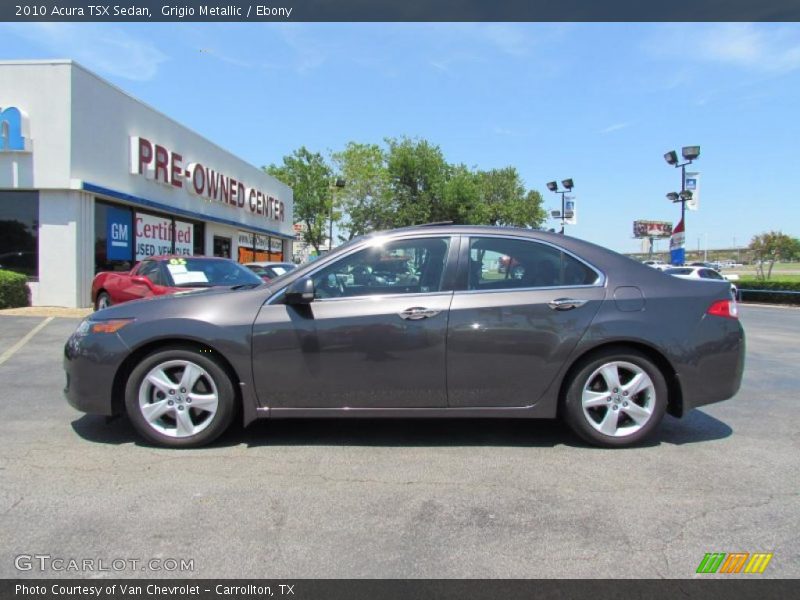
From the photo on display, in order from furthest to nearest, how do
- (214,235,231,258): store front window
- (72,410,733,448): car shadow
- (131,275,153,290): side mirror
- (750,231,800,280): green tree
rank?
1. (750,231,800,280): green tree
2. (214,235,231,258): store front window
3. (131,275,153,290): side mirror
4. (72,410,733,448): car shadow

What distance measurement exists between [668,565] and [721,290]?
93.1 inches

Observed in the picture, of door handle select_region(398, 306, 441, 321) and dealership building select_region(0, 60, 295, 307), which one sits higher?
dealership building select_region(0, 60, 295, 307)

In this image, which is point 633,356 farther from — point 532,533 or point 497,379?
point 532,533

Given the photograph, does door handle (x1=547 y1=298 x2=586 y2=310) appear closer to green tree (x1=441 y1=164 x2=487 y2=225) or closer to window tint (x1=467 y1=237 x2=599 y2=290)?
window tint (x1=467 y1=237 x2=599 y2=290)

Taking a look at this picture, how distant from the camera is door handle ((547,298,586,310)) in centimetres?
408

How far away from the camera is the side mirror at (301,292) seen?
12.9 feet

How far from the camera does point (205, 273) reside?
9.34 metres

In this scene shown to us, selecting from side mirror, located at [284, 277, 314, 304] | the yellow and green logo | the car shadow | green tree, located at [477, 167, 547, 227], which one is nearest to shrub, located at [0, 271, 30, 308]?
the car shadow

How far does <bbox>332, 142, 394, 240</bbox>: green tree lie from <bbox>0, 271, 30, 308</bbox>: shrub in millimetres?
26965

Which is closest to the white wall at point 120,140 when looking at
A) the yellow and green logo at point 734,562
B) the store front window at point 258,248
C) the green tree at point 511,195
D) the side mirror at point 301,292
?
the store front window at point 258,248

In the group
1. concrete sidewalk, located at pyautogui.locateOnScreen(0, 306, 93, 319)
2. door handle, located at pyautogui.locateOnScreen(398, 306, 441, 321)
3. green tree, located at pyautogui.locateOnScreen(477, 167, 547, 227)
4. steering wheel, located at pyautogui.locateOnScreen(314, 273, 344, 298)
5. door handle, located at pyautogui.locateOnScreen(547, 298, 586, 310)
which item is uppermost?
green tree, located at pyautogui.locateOnScreen(477, 167, 547, 227)

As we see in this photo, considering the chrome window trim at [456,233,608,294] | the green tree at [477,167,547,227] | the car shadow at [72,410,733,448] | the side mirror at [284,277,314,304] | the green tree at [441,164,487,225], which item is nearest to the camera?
the side mirror at [284,277,314,304]

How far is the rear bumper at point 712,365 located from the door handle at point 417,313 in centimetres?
185

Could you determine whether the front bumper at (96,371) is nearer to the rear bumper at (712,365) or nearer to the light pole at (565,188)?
the rear bumper at (712,365)
